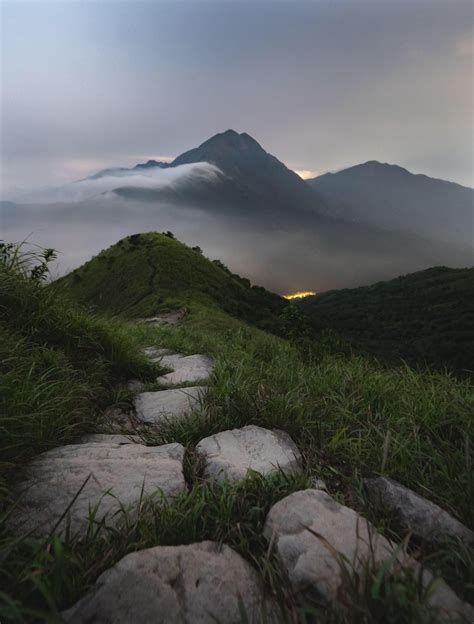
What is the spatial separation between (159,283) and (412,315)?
91.0 meters

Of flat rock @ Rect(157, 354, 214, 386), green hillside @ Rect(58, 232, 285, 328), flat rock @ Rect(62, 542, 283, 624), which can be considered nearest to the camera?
flat rock @ Rect(62, 542, 283, 624)

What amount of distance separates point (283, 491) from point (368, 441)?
815 millimetres

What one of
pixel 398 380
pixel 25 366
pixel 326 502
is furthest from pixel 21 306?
pixel 398 380

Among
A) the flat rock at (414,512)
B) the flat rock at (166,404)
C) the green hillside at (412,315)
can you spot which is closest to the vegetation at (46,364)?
the flat rock at (166,404)

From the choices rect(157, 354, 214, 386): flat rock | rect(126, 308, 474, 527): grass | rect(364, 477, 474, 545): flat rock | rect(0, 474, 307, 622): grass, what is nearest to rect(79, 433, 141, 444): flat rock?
rect(126, 308, 474, 527): grass

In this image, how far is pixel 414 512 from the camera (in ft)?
5.16

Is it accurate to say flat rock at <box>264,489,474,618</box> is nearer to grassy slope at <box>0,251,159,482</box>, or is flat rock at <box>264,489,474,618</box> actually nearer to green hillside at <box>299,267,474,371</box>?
grassy slope at <box>0,251,159,482</box>

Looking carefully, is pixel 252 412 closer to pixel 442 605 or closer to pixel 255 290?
pixel 442 605

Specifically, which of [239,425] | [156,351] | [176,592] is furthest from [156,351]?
[176,592]

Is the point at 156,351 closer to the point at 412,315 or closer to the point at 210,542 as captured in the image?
the point at 210,542

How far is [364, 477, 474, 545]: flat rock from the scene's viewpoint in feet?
4.83

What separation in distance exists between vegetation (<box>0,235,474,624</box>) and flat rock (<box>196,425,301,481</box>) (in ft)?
0.30

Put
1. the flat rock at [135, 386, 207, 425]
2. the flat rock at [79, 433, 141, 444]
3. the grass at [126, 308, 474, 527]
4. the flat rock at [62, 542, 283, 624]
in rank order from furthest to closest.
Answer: the flat rock at [135, 386, 207, 425], the flat rock at [79, 433, 141, 444], the grass at [126, 308, 474, 527], the flat rock at [62, 542, 283, 624]

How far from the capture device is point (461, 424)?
7.73 ft
